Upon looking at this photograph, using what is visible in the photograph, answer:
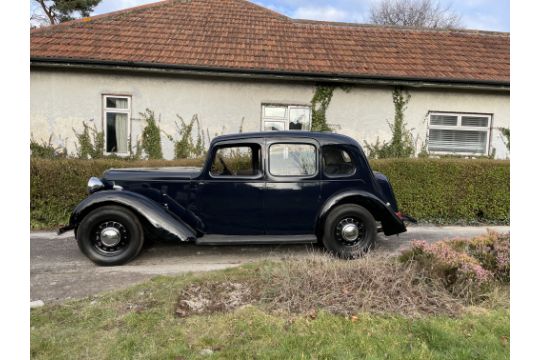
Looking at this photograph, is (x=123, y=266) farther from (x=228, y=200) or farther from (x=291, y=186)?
(x=291, y=186)

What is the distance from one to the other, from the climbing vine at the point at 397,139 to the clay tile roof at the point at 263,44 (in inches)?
22.4

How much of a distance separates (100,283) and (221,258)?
1.62 m

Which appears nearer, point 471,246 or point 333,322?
point 333,322

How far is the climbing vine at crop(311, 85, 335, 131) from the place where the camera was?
29.2 ft

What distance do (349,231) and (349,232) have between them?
2 cm

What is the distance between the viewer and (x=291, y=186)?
4781 millimetres

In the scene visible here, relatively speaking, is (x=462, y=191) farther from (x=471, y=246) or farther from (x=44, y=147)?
(x=44, y=147)

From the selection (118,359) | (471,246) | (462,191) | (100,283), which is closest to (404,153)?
(462,191)

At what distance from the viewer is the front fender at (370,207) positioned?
484 centimetres

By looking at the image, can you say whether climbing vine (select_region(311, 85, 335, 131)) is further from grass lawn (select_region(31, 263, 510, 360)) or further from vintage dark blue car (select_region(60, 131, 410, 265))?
grass lawn (select_region(31, 263, 510, 360))

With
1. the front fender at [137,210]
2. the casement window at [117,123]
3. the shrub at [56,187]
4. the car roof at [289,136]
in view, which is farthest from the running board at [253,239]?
the casement window at [117,123]

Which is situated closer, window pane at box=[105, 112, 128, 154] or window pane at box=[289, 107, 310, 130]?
window pane at box=[105, 112, 128, 154]

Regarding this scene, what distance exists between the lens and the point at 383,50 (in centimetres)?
1017

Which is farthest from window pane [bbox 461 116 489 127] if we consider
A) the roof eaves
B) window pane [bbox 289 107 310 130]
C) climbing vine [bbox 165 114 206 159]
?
climbing vine [bbox 165 114 206 159]
